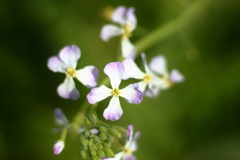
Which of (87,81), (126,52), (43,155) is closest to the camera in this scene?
(87,81)

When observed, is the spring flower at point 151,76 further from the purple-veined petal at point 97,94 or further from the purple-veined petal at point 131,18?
the purple-veined petal at point 131,18

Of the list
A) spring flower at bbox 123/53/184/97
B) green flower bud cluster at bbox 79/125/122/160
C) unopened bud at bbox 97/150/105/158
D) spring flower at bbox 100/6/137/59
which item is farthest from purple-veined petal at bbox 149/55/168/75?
unopened bud at bbox 97/150/105/158

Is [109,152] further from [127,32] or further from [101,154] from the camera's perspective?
[127,32]

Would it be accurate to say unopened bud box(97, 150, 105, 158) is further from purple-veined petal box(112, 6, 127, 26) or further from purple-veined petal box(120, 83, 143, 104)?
purple-veined petal box(112, 6, 127, 26)

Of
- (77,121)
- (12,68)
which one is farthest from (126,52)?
(12,68)

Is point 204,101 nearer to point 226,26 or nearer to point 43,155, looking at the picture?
point 226,26

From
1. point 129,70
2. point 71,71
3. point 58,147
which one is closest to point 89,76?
point 71,71

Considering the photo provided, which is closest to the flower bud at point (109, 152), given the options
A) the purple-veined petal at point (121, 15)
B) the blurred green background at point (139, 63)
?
the purple-veined petal at point (121, 15)
